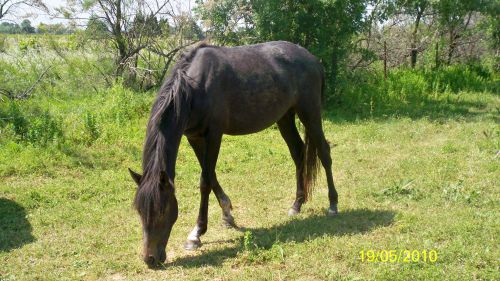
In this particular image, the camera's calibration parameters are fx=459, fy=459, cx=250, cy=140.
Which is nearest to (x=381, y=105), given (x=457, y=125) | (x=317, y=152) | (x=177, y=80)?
(x=457, y=125)

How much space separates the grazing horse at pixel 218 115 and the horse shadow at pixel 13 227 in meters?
1.77

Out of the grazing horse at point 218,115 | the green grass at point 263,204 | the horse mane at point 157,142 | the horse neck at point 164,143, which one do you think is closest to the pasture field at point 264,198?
the green grass at point 263,204

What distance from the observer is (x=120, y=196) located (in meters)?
6.18

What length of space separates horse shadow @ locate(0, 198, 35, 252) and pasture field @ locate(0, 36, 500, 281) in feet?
0.08

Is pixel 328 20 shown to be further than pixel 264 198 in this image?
Yes

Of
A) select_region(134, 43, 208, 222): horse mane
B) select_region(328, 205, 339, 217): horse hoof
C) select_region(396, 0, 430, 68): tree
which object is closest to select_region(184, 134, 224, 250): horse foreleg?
select_region(134, 43, 208, 222): horse mane

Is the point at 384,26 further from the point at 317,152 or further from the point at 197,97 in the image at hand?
the point at 197,97

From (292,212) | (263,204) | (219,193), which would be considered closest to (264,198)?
(263,204)

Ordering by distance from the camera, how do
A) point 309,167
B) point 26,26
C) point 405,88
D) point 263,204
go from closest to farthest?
point 309,167
point 263,204
point 26,26
point 405,88

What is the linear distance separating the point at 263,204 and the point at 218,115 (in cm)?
175

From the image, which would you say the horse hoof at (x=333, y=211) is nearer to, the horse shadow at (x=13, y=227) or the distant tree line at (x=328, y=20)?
the horse shadow at (x=13, y=227)

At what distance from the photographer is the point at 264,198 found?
601cm

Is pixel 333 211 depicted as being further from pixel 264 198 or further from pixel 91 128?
pixel 91 128

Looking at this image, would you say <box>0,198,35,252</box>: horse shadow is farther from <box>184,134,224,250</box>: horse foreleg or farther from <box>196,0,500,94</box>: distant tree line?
<box>196,0,500,94</box>: distant tree line
